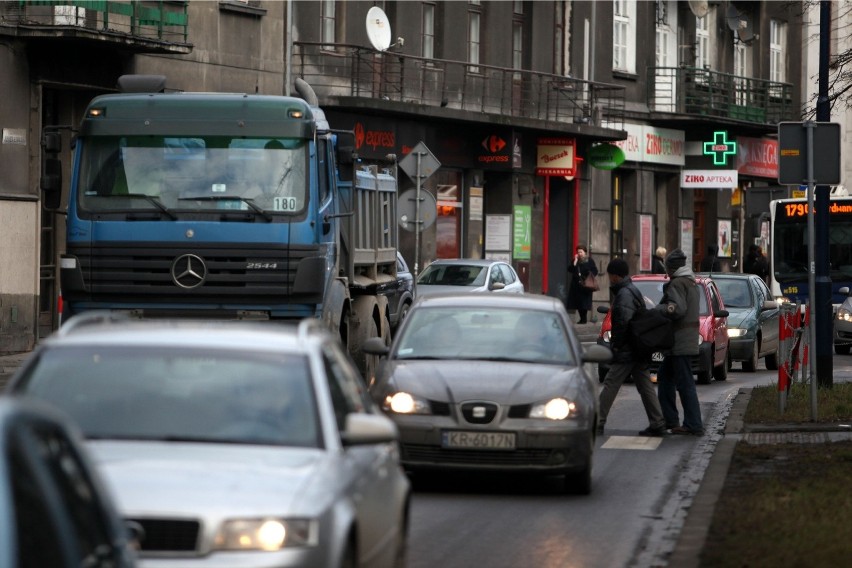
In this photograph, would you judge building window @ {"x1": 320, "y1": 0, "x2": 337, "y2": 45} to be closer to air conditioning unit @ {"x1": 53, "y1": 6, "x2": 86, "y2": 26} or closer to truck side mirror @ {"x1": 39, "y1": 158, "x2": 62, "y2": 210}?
air conditioning unit @ {"x1": 53, "y1": 6, "x2": 86, "y2": 26}

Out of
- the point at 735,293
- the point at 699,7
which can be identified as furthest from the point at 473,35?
the point at 735,293

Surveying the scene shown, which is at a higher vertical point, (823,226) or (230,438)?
(823,226)

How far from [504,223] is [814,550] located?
3332 cm

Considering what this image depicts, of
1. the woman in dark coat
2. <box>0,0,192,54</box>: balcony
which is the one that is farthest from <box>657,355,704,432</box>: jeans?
the woman in dark coat

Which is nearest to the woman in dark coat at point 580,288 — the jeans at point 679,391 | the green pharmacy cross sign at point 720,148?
the green pharmacy cross sign at point 720,148

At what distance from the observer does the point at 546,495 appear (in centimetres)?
1324

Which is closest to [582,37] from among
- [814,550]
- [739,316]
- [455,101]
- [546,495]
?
[455,101]

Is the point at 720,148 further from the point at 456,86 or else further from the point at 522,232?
the point at 456,86

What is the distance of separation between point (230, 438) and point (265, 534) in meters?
0.90

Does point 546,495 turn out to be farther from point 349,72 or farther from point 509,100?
point 509,100

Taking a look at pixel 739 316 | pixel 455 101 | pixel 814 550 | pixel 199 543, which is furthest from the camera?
pixel 455 101

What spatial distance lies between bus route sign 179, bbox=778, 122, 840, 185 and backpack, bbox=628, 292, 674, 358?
189 cm

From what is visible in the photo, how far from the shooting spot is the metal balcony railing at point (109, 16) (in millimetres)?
27016

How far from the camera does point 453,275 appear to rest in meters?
33.9
